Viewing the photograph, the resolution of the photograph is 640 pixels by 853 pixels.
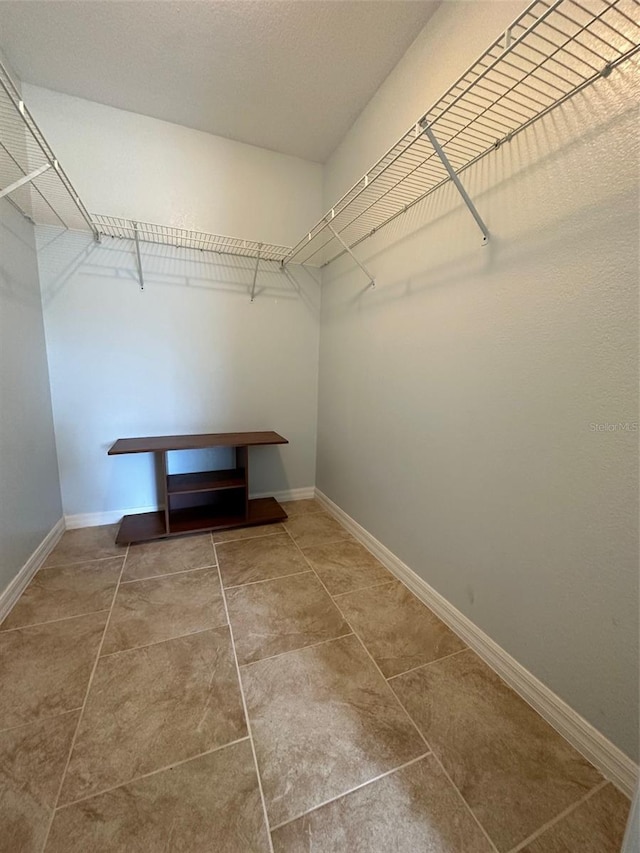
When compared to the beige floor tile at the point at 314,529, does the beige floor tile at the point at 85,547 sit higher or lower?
higher

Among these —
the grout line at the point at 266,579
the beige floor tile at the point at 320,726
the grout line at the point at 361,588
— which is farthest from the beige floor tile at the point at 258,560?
the beige floor tile at the point at 320,726

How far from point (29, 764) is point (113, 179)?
2.77m

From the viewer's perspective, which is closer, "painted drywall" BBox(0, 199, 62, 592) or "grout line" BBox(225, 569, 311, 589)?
"painted drywall" BBox(0, 199, 62, 592)

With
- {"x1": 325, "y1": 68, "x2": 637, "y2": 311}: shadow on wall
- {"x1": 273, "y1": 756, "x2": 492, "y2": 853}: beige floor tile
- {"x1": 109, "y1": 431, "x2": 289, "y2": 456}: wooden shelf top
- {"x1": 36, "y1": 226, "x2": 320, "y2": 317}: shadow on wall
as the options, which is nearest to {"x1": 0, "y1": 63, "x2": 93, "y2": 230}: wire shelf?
{"x1": 36, "y1": 226, "x2": 320, "y2": 317}: shadow on wall

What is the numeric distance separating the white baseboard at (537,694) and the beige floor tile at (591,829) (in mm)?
68

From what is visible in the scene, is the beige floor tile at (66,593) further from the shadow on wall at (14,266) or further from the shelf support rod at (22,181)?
the shelf support rod at (22,181)

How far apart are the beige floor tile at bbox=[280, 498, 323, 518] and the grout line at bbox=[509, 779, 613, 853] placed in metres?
1.87

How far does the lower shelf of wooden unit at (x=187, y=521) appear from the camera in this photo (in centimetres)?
201

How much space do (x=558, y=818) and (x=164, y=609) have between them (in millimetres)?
1501

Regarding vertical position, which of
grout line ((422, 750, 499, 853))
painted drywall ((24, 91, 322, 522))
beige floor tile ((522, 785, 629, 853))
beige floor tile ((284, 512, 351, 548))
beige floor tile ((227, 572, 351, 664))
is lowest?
beige floor tile ((522, 785, 629, 853))

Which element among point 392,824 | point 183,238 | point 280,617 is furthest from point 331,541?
point 183,238

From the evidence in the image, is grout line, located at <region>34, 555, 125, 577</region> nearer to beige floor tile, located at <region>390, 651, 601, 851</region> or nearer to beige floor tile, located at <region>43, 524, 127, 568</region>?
beige floor tile, located at <region>43, 524, 127, 568</region>

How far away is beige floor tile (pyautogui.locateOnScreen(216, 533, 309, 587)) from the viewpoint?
5.66 ft

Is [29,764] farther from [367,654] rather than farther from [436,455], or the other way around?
[436,455]
